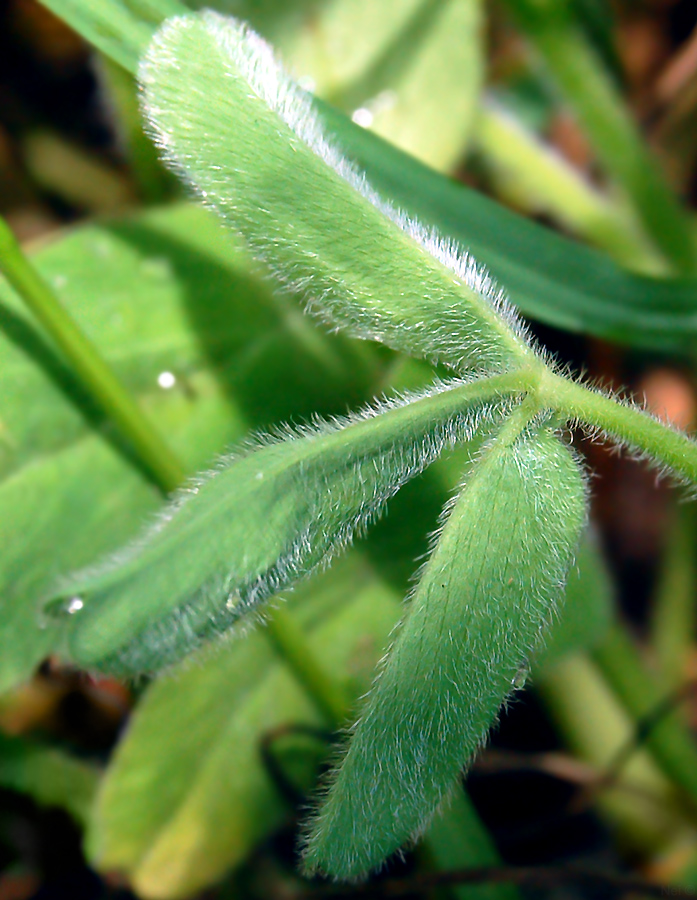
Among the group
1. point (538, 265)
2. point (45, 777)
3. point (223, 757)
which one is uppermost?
point (538, 265)

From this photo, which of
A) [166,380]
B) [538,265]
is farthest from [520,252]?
[166,380]

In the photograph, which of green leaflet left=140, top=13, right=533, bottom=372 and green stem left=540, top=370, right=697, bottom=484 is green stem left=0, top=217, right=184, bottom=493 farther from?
green stem left=540, top=370, right=697, bottom=484

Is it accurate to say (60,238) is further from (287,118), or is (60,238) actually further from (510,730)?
(510,730)

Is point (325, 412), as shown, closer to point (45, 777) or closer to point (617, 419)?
point (617, 419)

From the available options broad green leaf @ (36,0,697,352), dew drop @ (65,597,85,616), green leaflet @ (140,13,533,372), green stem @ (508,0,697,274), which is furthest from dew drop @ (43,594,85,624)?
green stem @ (508,0,697,274)

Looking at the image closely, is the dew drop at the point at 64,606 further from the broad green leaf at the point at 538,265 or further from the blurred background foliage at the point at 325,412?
the broad green leaf at the point at 538,265

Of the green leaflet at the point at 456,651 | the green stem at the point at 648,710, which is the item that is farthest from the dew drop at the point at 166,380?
the green stem at the point at 648,710
